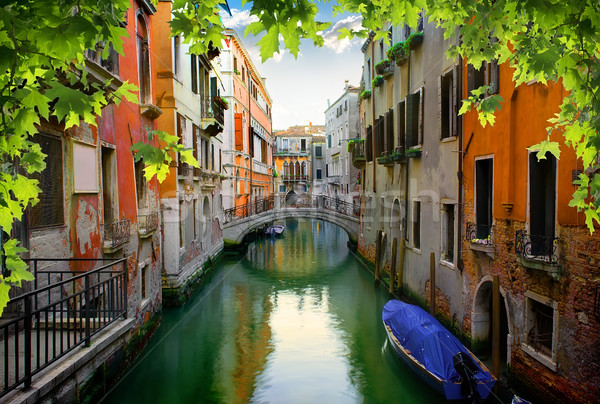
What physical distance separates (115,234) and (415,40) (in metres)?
7.95

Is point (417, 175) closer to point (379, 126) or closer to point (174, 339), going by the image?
point (379, 126)

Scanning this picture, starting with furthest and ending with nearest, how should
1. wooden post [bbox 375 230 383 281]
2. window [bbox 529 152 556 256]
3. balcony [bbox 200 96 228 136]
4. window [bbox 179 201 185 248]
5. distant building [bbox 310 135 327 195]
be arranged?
distant building [bbox 310 135 327 195] < wooden post [bbox 375 230 383 281] < balcony [bbox 200 96 228 136] < window [bbox 179 201 185 248] < window [bbox 529 152 556 256]

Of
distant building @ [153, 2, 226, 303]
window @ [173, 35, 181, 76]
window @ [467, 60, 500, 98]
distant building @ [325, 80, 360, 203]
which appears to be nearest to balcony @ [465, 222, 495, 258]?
window @ [467, 60, 500, 98]

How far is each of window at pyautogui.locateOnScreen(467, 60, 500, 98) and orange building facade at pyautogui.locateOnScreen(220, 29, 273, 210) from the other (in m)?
13.2

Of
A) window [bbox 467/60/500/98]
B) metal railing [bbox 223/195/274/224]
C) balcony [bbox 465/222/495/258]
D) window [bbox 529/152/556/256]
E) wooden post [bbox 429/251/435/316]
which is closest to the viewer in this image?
window [bbox 529/152/556/256]

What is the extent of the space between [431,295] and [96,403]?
6741 millimetres

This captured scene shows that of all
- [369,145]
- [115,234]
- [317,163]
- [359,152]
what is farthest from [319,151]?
[115,234]

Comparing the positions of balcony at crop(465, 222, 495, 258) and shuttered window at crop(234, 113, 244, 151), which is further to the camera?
shuttered window at crop(234, 113, 244, 151)

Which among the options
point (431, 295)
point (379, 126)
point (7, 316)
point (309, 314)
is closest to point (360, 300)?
point (309, 314)

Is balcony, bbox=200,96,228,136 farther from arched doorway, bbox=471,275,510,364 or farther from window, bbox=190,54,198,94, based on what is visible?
arched doorway, bbox=471,275,510,364

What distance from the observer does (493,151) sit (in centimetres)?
741

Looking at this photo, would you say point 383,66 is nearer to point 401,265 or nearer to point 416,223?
point 416,223

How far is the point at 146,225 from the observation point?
361 inches

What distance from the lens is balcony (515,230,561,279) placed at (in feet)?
18.7
